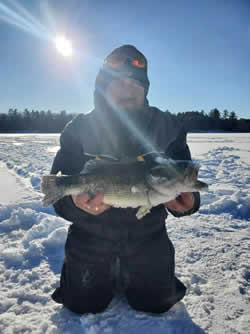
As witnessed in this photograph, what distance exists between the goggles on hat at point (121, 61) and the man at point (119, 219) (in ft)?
0.04

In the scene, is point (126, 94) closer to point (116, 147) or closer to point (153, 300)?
point (116, 147)

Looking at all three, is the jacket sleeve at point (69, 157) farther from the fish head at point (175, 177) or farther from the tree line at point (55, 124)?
the tree line at point (55, 124)

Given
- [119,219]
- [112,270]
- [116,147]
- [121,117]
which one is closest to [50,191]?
[119,219]

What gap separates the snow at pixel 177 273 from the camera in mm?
2014

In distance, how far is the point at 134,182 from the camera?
76.0 inches

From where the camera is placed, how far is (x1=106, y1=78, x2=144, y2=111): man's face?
2.83m

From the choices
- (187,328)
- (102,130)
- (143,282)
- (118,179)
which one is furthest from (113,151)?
(187,328)

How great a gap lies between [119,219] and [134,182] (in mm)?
711

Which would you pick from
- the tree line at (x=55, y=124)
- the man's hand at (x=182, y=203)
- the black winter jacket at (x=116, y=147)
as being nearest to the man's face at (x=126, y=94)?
the black winter jacket at (x=116, y=147)

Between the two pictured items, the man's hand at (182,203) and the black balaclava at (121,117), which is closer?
the man's hand at (182,203)

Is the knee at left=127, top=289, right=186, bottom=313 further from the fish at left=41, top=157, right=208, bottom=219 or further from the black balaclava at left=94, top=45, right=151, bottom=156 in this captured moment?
the black balaclava at left=94, top=45, right=151, bottom=156

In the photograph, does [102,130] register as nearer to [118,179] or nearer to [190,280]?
[118,179]

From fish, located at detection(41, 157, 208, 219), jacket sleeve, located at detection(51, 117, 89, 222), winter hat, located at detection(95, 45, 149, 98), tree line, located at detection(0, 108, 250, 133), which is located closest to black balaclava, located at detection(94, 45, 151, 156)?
winter hat, located at detection(95, 45, 149, 98)

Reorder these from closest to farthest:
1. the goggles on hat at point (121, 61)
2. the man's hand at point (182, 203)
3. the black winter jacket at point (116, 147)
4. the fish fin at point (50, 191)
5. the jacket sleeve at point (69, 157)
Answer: the fish fin at point (50, 191) → the man's hand at point (182, 203) → the black winter jacket at point (116, 147) → the jacket sleeve at point (69, 157) → the goggles on hat at point (121, 61)
